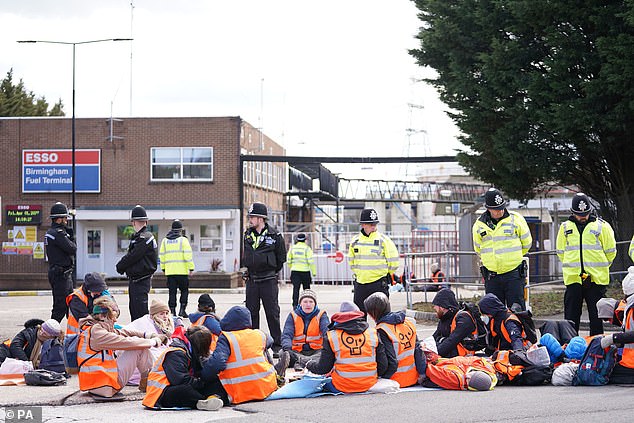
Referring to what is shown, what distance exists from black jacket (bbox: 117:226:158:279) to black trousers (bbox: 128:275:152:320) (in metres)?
0.10

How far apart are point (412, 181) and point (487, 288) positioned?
158 feet

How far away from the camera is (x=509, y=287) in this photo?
1253 centimetres

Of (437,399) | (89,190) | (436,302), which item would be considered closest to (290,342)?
(436,302)

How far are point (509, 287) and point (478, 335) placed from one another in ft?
5.43

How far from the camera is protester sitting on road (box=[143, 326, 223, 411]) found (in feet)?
28.9

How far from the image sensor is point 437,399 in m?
9.18

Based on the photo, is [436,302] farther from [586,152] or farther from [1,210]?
[1,210]

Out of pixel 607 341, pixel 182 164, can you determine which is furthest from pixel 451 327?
pixel 182 164

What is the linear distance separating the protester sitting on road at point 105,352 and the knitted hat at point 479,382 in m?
3.52

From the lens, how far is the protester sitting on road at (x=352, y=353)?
952 centimetres

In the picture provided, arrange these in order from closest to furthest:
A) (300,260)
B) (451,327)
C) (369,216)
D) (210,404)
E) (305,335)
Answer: (210,404)
(451,327)
(305,335)
(369,216)
(300,260)

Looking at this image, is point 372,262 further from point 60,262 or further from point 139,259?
point 60,262

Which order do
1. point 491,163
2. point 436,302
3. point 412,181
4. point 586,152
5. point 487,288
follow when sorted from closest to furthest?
1. point 436,302
2. point 487,288
3. point 586,152
4. point 491,163
5. point 412,181

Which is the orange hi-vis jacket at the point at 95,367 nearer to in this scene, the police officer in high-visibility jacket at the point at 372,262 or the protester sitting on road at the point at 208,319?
the protester sitting on road at the point at 208,319
